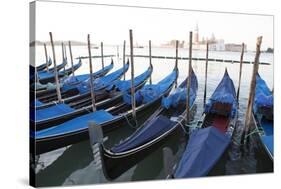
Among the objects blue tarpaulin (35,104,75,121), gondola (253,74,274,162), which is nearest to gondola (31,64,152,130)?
blue tarpaulin (35,104,75,121)

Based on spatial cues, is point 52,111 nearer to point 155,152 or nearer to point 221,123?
point 155,152

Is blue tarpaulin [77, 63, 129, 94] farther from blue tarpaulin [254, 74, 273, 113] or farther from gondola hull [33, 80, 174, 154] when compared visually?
blue tarpaulin [254, 74, 273, 113]

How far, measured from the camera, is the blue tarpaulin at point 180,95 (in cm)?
424

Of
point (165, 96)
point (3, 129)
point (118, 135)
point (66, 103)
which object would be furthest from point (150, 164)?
point (3, 129)

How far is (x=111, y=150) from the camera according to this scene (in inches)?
150

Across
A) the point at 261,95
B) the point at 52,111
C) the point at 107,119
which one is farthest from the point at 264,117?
the point at 52,111

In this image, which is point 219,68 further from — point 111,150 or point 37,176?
point 37,176

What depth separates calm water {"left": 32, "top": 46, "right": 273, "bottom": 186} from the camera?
3711 mm

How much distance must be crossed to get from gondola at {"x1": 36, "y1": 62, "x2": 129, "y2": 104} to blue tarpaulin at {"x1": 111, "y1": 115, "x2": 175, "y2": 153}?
537 millimetres

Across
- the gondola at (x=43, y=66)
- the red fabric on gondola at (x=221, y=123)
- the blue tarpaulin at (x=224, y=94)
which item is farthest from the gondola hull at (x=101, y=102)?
the red fabric on gondola at (x=221, y=123)

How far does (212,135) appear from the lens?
4172 mm

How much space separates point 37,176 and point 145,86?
1.29 meters

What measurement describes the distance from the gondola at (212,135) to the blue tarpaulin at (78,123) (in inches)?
32.1

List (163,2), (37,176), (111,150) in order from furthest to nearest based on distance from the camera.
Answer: (163,2) → (111,150) → (37,176)
